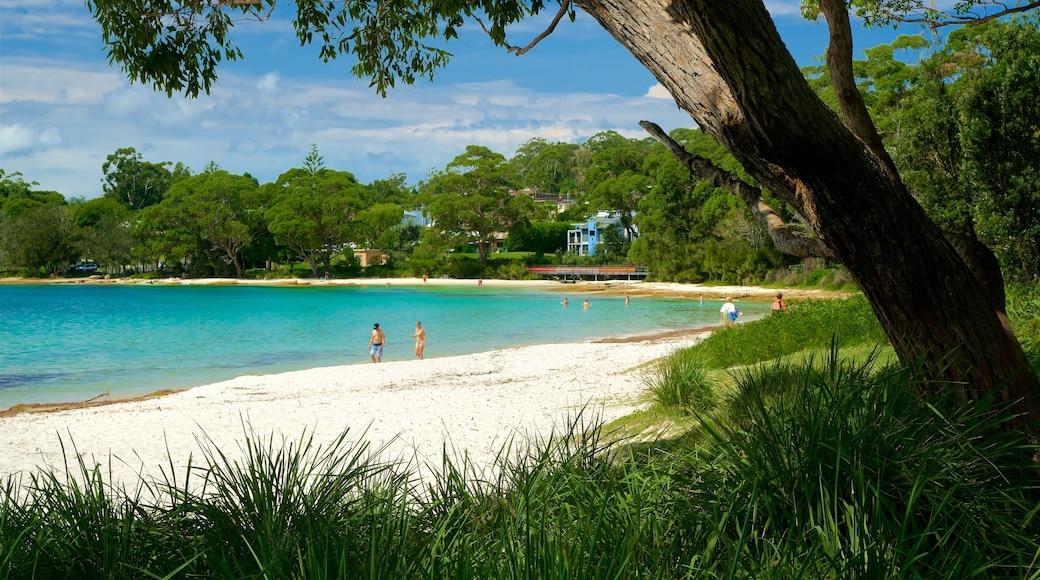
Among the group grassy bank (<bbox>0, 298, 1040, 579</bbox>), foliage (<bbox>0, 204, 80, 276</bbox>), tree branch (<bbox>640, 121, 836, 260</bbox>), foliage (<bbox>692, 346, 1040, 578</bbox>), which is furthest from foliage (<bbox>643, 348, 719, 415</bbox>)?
foliage (<bbox>0, 204, 80, 276</bbox>)

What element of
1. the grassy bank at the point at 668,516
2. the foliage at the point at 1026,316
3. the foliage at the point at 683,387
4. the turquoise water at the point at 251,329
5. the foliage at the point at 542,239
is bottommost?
the turquoise water at the point at 251,329

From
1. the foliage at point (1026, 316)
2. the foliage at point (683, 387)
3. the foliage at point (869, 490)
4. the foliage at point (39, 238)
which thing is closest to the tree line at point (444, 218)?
the foliage at point (39, 238)

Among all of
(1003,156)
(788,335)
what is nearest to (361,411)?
(788,335)

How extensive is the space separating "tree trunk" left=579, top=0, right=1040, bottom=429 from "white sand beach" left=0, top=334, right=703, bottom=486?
2.24 meters

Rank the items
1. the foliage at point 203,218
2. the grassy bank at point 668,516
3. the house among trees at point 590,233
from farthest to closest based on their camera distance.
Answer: the foliage at point 203,218 < the house among trees at point 590,233 < the grassy bank at point 668,516

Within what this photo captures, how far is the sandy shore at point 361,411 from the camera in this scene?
7152 millimetres

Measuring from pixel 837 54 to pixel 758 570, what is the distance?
274cm

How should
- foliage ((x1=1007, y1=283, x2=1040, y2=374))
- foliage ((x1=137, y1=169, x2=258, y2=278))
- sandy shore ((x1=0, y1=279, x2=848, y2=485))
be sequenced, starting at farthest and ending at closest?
1. foliage ((x1=137, y1=169, x2=258, y2=278))
2. sandy shore ((x1=0, y1=279, x2=848, y2=485))
3. foliage ((x1=1007, y1=283, x2=1040, y2=374))

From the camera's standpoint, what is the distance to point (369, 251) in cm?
7000

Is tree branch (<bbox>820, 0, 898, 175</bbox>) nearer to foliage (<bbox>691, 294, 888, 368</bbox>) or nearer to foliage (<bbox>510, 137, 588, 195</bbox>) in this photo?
foliage (<bbox>691, 294, 888, 368</bbox>)

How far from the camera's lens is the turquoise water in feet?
56.6

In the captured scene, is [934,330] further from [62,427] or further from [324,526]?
[62,427]

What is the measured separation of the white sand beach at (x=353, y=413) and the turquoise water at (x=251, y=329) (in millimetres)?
3850

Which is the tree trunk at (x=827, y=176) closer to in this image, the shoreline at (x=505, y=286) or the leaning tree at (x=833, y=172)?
the leaning tree at (x=833, y=172)
